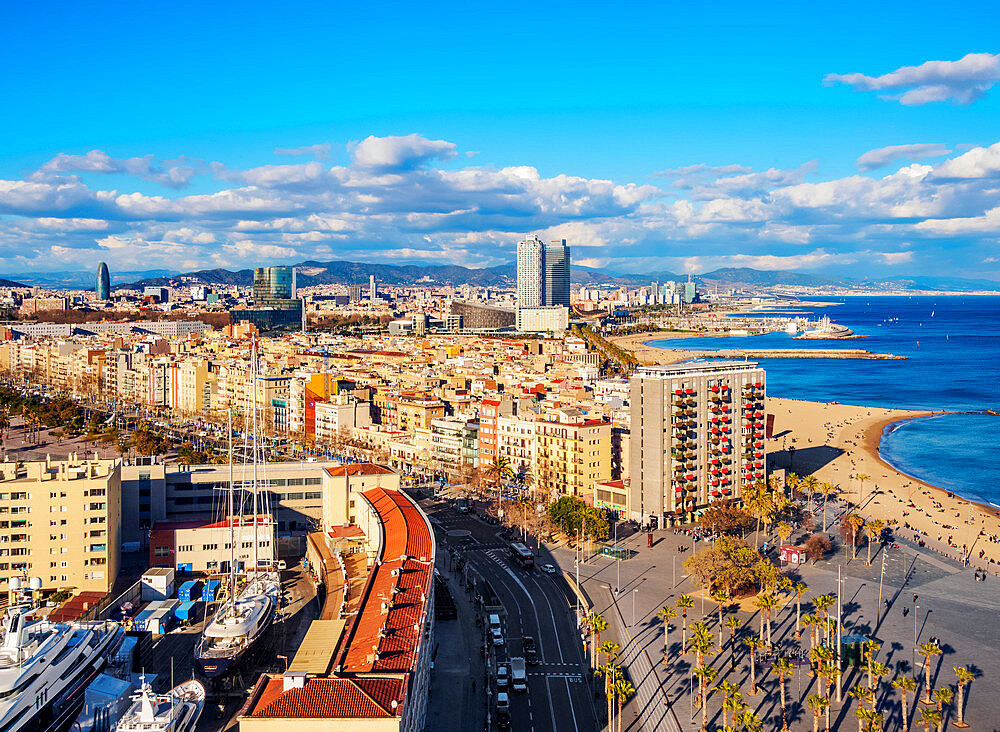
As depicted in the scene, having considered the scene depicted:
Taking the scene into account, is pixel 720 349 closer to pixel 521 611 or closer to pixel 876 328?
pixel 876 328

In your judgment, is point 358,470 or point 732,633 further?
point 358,470

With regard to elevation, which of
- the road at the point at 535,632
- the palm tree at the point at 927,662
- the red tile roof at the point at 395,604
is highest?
the red tile roof at the point at 395,604

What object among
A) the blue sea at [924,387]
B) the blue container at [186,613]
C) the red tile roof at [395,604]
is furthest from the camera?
the blue sea at [924,387]

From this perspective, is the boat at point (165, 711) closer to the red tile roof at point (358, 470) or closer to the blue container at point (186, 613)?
the blue container at point (186, 613)

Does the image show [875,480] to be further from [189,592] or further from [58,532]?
[58,532]

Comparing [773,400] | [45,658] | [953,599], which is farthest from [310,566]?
[773,400]

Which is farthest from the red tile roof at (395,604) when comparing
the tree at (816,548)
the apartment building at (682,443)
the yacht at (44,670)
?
the tree at (816,548)

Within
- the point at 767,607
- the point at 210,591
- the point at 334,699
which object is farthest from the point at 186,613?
the point at 767,607
